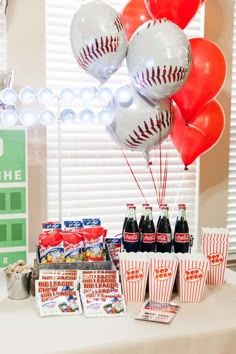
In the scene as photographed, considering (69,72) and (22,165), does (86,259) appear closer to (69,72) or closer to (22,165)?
(22,165)

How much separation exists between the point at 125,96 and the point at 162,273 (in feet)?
2.32

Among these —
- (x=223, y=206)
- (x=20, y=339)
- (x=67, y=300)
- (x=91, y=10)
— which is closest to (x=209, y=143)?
(x=223, y=206)

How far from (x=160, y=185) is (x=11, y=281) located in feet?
3.67

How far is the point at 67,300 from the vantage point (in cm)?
133

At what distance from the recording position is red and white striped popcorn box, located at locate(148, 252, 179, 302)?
1395mm

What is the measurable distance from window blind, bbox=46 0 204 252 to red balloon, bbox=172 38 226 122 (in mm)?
502

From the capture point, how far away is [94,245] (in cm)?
150

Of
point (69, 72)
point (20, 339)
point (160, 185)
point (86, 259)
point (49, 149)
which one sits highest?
point (69, 72)

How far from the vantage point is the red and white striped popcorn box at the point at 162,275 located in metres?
1.39

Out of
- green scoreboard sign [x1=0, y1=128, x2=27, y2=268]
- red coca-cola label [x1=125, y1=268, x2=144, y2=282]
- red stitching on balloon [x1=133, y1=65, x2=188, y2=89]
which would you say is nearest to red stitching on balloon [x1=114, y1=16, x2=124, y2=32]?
red stitching on balloon [x1=133, y1=65, x2=188, y2=89]

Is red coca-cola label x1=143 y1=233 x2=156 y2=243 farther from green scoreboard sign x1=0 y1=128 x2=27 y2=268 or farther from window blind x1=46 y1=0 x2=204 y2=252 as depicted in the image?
window blind x1=46 y1=0 x2=204 y2=252

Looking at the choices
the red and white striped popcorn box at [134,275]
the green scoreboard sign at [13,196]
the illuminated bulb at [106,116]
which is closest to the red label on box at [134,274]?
the red and white striped popcorn box at [134,275]

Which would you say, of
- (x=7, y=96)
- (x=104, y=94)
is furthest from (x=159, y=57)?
(x=7, y=96)

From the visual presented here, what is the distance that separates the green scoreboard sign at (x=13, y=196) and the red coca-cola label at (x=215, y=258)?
2.43ft
